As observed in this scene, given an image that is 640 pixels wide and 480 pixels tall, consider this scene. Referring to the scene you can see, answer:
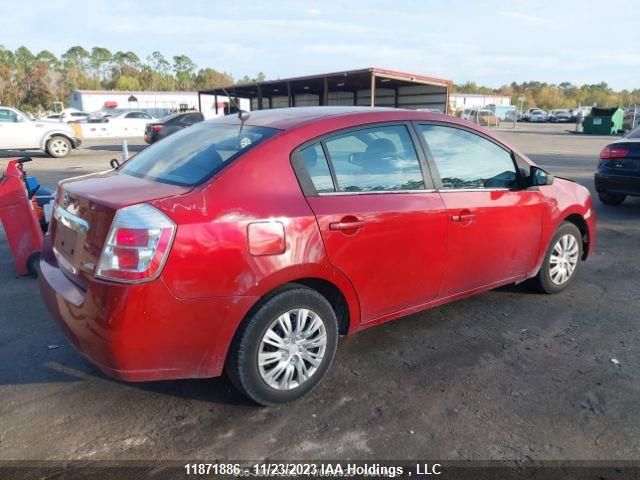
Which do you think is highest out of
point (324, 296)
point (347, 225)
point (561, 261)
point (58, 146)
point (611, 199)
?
point (347, 225)

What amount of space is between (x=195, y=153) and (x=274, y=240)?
858 mm

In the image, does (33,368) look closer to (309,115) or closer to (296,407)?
(296,407)

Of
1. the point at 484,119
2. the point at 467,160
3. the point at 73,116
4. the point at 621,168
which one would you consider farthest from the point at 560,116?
the point at 467,160

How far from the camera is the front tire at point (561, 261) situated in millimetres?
4484

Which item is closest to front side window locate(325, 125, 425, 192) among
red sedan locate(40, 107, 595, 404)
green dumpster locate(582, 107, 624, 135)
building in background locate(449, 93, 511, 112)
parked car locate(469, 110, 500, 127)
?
red sedan locate(40, 107, 595, 404)

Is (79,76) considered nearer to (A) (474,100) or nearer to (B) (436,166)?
(A) (474,100)

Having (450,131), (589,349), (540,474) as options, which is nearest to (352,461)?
(540,474)

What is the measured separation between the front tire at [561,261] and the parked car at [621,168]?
13.5 ft

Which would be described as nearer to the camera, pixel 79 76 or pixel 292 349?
pixel 292 349

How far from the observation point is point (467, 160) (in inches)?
148

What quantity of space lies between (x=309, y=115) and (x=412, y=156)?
29.8 inches

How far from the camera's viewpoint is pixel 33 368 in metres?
3.35

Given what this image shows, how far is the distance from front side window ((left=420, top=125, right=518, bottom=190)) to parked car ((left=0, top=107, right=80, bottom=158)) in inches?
666

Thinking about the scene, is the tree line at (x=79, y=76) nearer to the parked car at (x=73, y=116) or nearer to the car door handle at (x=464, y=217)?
the parked car at (x=73, y=116)
